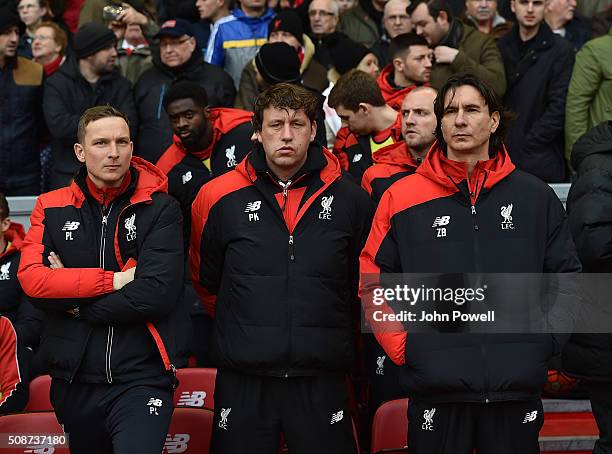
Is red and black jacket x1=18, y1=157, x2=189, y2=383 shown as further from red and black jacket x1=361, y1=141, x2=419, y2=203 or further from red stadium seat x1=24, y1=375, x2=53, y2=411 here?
red and black jacket x1=361, y1=141, x2=419, y2=203

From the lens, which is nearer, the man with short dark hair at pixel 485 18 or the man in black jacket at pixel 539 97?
the man in black jacket at pixel 539 97

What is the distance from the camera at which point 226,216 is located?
5.93 metres

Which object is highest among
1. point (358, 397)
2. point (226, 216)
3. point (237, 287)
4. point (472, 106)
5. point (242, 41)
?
point (242, 41)

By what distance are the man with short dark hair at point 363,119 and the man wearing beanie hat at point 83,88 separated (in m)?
2.22

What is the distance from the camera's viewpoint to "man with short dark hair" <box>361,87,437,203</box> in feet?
21.8

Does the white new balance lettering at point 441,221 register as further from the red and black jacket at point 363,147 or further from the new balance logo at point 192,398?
the new balance logo at point 192,398

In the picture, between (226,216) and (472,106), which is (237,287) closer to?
(226,216)

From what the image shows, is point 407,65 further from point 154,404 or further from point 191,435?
point 154,404

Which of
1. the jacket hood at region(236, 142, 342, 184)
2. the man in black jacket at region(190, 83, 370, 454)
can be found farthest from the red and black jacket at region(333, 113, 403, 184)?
the man in black jacket at region(190, 83, 370, 454)

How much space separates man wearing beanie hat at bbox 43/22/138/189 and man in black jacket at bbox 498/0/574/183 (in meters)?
3.21

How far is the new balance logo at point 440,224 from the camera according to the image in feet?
17.0

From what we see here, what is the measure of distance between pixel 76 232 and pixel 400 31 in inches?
195

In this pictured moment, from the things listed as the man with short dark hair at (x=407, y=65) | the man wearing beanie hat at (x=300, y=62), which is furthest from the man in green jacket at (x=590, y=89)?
the man wearing beanie hat at (x=300, y=62)

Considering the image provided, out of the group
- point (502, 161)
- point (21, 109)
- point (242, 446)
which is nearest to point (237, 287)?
point (242, 446)
